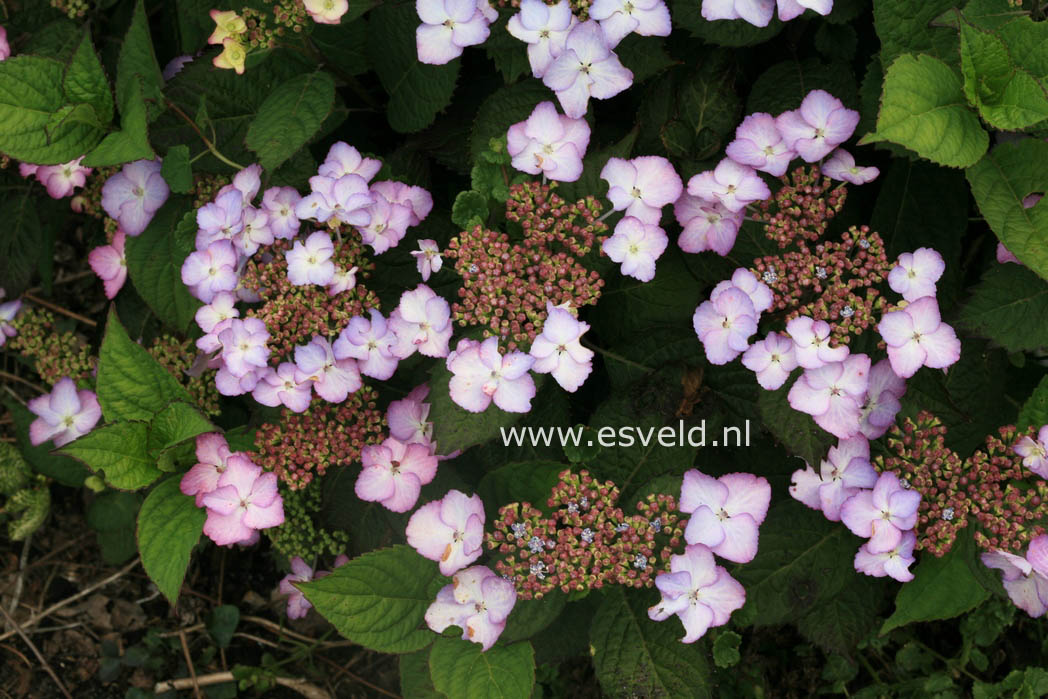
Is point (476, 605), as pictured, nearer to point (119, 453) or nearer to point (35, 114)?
point (119, 453)

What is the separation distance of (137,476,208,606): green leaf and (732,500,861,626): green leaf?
1.10m

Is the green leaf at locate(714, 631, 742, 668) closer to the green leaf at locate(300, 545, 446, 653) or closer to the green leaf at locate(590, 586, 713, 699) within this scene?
the green leaf at locate(590, 586, 713, 699)

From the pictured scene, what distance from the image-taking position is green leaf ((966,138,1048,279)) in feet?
5.69

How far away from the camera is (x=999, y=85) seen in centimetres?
174

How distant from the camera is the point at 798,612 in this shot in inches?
81.7

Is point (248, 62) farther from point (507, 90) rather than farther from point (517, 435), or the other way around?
point (517, 435)

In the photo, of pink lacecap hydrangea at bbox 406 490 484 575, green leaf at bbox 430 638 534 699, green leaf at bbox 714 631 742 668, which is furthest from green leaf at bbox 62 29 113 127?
green leaf at bbox 714 631 742 668

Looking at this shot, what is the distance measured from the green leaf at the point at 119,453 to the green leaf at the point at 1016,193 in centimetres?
162

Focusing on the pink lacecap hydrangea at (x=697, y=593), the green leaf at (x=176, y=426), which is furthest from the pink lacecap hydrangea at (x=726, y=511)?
the green leaf at (x=176, y=426)

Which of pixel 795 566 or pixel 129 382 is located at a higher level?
pixel 129 382

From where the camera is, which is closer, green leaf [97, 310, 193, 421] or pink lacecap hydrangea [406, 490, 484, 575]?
pink lacecap hydrangea [406, 490, 484, 575]

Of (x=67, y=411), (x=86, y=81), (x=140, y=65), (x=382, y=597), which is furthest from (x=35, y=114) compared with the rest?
(x=382, y=597)

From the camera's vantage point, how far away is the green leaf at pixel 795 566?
6.85 feet

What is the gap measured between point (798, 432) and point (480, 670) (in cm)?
74
